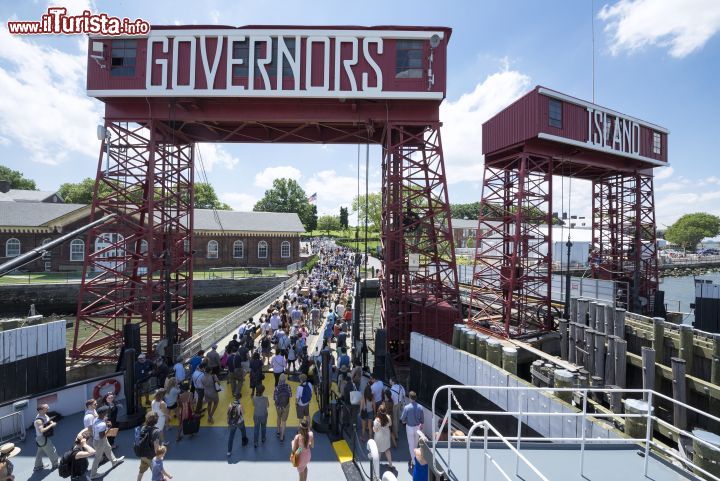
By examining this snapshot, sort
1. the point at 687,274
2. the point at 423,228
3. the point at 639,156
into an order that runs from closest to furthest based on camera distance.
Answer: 1. the point at 423,228
2. the point at 639,156
3. the point at 687,274

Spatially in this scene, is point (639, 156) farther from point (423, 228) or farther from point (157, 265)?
point (157, 265)

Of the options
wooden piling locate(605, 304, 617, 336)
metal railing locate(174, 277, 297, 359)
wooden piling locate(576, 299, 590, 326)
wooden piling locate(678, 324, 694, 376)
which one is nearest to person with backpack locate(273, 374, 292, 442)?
metal railing locate(174, 277, 297, 359)

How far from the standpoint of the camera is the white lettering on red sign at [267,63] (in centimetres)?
1302

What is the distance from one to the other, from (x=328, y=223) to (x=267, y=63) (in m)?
76.4

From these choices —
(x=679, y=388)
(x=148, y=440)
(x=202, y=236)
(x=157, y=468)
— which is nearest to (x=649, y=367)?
(x=679, y=388)

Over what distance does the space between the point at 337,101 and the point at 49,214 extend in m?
38.8

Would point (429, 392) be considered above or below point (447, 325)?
below

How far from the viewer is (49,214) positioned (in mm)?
36281

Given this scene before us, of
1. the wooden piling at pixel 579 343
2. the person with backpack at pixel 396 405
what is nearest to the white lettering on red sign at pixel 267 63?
the person with backpack at pixel 396 405

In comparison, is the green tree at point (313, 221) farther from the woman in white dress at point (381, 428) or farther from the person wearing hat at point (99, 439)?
the woman in white dress at point (381, 428)

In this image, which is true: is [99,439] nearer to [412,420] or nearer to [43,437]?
[43,437]

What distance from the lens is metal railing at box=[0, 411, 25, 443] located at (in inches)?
318

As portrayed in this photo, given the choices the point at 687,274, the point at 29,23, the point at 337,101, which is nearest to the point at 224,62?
the point at 337,101

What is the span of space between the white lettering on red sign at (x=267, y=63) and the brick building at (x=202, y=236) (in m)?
20.8
